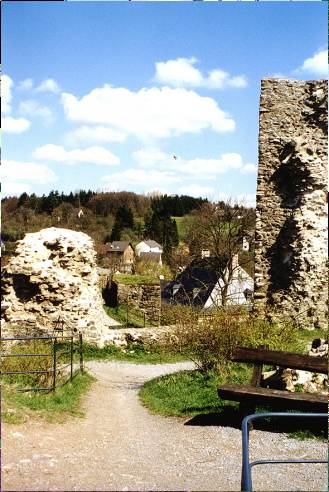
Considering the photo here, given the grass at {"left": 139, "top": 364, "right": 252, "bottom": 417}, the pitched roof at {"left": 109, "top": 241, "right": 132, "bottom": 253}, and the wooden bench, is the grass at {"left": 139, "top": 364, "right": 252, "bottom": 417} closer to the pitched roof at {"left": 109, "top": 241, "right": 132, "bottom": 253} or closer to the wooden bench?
the wooden bench

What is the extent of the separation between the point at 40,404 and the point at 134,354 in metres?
7.28

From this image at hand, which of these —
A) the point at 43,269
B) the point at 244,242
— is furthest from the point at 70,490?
the point at 244,242

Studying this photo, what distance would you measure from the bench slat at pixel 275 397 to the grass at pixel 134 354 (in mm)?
6421

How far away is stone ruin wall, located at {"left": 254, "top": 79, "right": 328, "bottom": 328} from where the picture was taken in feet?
44.9

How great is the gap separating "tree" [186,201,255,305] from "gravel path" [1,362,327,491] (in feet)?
57.3

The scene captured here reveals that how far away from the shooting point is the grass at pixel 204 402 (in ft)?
22.3

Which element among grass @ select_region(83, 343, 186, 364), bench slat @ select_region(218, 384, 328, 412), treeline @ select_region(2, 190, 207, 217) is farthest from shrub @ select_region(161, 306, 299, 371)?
treeline @ select_region(2, 190, 207, 217)

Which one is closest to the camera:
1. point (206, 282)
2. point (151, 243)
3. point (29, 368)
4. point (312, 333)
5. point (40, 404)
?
point (40, 404)

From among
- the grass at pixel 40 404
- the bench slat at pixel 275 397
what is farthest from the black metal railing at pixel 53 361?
the bench slat at pixel 275 397

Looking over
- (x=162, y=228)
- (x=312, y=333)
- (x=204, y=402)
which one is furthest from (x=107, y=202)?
(x=204, y=402)

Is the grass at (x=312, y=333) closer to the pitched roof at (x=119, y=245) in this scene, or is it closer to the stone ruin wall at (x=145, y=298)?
the stone ruin wall at (x=145, y=298)

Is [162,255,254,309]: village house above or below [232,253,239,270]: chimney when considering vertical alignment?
below

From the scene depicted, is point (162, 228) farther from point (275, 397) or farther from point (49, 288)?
point (275, 397)

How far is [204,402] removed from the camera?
8.22 metres
